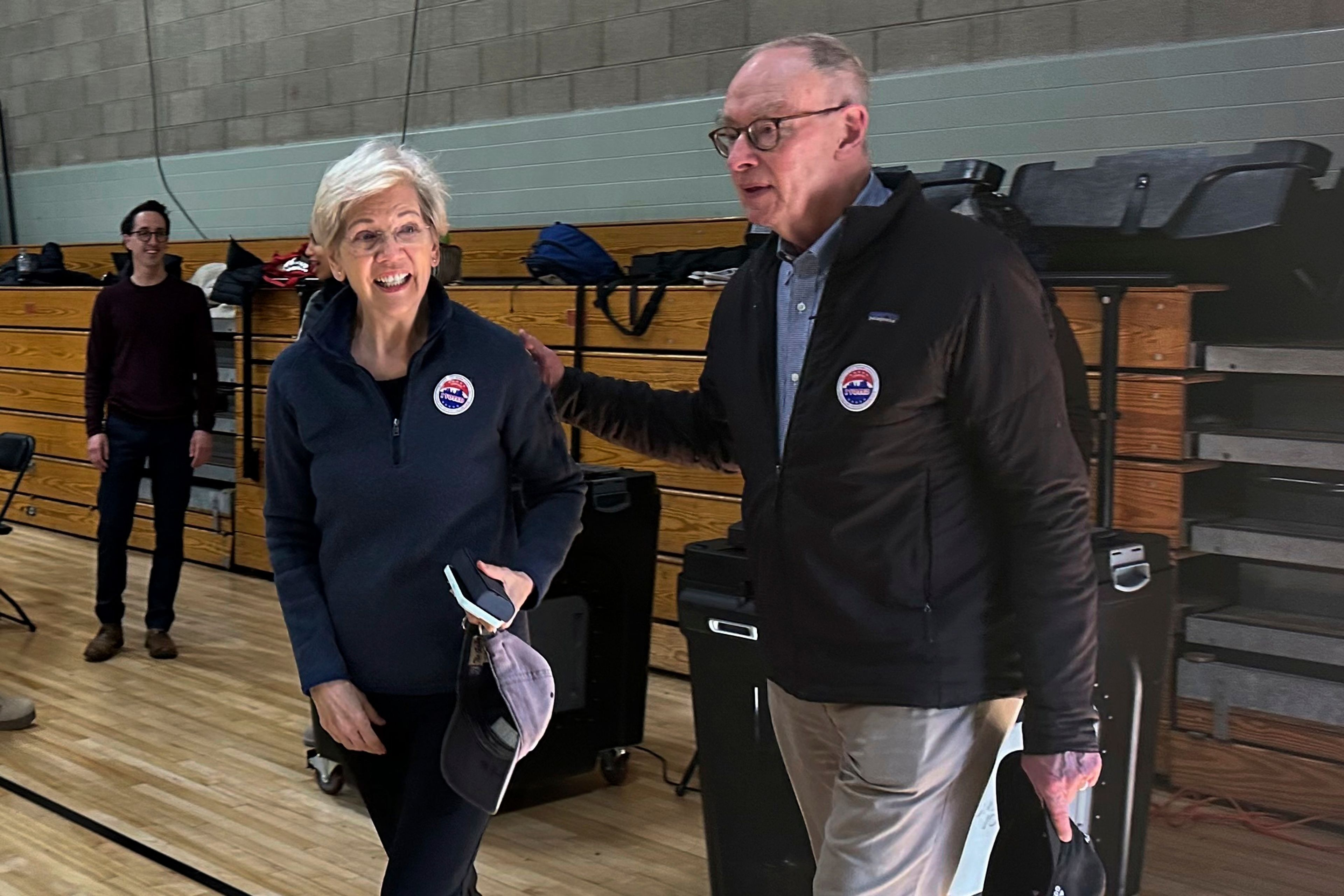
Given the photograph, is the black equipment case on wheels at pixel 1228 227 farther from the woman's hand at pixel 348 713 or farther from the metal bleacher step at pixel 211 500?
the metal bleacher step at pixel 211 500

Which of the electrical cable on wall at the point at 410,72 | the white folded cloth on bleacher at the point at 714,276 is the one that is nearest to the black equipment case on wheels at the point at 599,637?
the white folded cloth on bleacher at the point at 714,276

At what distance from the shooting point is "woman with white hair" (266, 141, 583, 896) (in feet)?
5.70

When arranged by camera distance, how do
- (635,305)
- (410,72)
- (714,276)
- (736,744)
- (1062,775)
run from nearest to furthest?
(1062,775) → (736,744) → (714,276) → (635,305) → (410,72)

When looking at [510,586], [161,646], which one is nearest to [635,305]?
[161,646]

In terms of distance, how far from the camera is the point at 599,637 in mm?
3553

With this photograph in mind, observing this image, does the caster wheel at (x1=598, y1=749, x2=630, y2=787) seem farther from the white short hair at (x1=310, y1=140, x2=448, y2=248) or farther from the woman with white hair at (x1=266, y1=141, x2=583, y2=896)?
the white short hair at (x1=310, y1=140, x2=448, y2=248)

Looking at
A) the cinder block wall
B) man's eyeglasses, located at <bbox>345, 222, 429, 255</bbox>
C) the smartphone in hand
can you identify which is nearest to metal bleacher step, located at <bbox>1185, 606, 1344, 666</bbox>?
the cinder block wall

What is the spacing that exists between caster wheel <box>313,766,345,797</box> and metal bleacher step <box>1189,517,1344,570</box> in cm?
227

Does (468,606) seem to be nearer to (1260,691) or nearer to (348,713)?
(348,713)

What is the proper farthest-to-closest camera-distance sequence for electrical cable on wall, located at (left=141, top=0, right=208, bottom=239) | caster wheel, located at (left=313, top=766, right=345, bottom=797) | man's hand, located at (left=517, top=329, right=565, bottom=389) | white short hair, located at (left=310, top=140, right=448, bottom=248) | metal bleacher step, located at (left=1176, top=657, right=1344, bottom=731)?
electrical cable on wall, located at (left=141, top=0, right=208, bottom=239)
caster wheel, located at (left=313, top=766, right=345, bottom=797)
metal bleacher step, located at (left=1176, top=657, right=1344, bottom=731)
man's hand, located at (left=517, top=329, right=565, bottom=389)
white short hair, located at (left=310, top=140, right=448, bottom=248)

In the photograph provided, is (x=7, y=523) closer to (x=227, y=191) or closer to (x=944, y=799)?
(x=227, y=191)

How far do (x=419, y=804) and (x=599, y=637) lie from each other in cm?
183

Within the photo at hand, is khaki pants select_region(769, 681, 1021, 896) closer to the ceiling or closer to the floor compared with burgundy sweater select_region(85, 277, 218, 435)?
closer to the floor

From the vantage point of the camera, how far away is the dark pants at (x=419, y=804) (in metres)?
1.72
